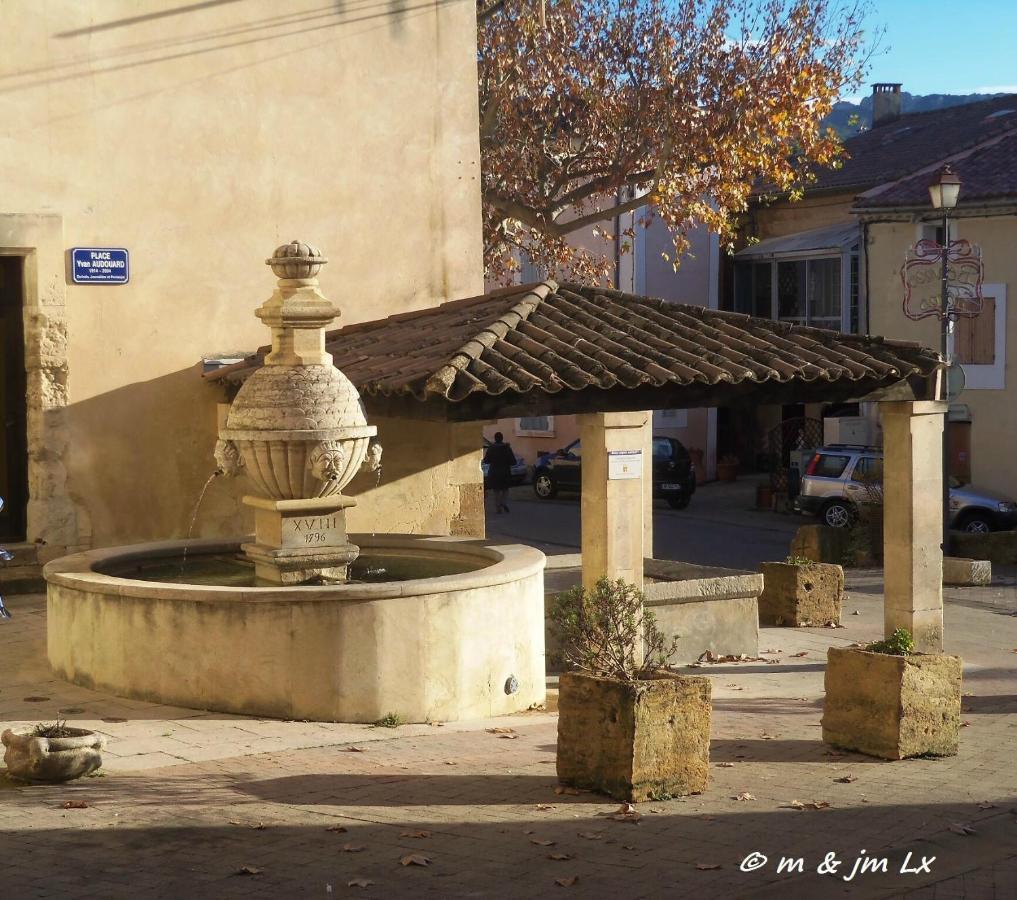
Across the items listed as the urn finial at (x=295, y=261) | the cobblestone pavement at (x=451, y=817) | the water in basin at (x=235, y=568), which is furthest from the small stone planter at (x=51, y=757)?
the urn finial at (x=295, y=261)

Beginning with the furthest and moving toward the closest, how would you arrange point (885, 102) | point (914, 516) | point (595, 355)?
point (885, 102)
point (914, 516)
point (595, 355)

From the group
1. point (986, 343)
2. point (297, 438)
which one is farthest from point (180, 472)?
point (986, 343)

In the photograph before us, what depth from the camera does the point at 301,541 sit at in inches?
426

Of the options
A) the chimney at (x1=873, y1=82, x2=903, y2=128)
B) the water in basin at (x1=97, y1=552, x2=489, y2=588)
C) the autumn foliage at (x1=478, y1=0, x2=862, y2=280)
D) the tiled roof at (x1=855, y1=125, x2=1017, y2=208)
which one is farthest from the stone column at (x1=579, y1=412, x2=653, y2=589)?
the chimney at (x1=873, y1=82, x2=903, y2=128)

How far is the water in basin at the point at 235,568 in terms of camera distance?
457 inches

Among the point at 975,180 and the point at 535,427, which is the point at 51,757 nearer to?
the point at 975,180

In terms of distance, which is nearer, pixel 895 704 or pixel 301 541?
pixel 895 704

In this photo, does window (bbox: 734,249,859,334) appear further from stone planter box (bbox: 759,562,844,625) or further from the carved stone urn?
the carved stone urn

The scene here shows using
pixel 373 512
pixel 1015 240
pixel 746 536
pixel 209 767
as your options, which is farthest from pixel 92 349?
pixel 1015 240

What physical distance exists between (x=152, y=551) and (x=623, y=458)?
3617mm

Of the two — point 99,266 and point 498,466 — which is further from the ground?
point 99,266

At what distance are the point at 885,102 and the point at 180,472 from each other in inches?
1191

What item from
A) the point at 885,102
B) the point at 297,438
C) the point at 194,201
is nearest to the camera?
the point at 297,438

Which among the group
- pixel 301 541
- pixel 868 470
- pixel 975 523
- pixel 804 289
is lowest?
pixel 975 523
